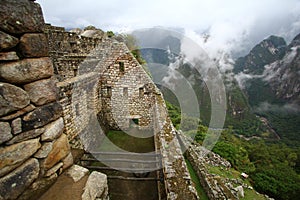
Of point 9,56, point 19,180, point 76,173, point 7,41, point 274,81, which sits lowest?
point 76,173

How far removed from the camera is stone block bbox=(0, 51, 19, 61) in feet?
5.08

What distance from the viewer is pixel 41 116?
75.8 inches

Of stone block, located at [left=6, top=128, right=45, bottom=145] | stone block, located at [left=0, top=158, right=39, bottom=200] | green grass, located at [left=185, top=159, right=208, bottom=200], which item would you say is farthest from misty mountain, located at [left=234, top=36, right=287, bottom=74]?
stone block, located at [left=0, top=158, right=39, bottom=200]

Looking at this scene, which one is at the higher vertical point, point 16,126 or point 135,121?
point 16,126

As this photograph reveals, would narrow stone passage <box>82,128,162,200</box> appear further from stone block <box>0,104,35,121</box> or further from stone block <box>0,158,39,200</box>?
stone block <box>0,104,35,121</box>

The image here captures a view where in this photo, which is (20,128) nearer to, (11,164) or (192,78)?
(11,164)

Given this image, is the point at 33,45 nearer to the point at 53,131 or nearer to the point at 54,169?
the point at 53,131

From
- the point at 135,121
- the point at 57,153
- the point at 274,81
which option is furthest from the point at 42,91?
the point at 274,81

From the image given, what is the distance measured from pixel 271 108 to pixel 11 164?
15843cm

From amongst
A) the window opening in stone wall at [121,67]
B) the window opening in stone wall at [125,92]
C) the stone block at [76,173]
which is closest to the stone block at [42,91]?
the stone block at [76,173]

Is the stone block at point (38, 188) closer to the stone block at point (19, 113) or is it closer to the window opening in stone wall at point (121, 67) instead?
the stone block at point (19, 113)

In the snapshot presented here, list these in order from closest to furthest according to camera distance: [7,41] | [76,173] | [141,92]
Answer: [7,41] < [76,173] < [141,92]

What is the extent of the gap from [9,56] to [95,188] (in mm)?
1842

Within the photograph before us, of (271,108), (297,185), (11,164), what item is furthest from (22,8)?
(271,108)
